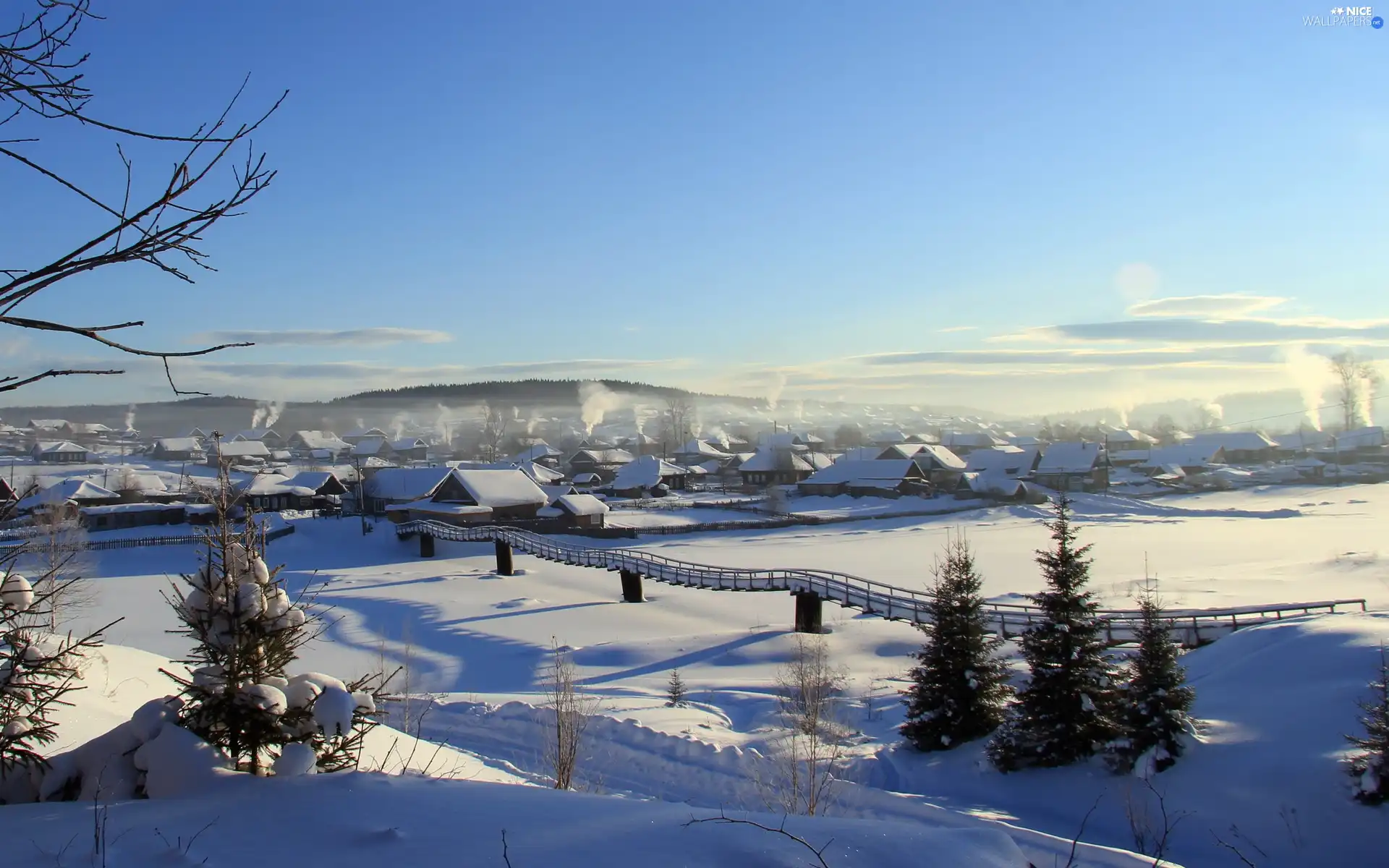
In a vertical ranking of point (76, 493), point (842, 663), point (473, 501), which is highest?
point (76, 493)

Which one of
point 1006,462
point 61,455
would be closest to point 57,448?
point 61,455

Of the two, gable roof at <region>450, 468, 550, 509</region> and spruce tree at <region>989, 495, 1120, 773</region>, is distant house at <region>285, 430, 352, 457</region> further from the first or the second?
spruce tree at <region>989, 495, 1120, 773</region>

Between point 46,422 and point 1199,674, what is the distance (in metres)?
173

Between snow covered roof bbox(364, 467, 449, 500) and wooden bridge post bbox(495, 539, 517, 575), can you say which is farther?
snow covered roof bbox(364, 467, 449, 500)

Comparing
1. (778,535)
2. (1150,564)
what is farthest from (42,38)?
(778,535)

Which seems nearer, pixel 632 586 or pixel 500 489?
pixel 632 586

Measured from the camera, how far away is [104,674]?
12.8 m

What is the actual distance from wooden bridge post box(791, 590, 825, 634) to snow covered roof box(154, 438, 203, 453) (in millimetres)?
104824

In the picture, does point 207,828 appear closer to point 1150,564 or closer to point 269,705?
point 269,705

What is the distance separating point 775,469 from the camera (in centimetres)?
8850

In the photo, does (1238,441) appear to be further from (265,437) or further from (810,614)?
(265,437)

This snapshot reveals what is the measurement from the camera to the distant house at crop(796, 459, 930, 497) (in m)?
76.4

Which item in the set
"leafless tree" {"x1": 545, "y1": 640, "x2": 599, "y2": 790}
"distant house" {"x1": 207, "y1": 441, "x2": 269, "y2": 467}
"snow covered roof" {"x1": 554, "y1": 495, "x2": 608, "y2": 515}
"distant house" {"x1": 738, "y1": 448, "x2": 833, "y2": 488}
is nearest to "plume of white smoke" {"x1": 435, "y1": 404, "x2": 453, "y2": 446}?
"distant house" {"x1": 207, "y1": 441, "x2": 269, "y2": 467}

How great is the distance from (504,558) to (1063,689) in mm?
31203
